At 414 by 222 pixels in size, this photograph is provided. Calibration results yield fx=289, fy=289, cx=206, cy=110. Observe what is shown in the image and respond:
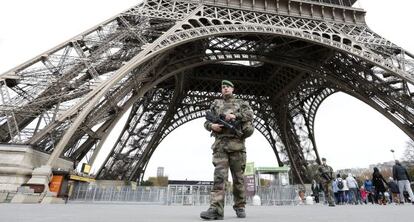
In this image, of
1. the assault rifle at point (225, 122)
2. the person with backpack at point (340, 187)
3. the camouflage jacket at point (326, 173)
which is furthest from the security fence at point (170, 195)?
the assault rifle at point (225, 122)

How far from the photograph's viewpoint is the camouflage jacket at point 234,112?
3.87m

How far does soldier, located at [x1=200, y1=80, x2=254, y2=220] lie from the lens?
12.2 ft

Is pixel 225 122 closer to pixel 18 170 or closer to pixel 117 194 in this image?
pixel 18 170

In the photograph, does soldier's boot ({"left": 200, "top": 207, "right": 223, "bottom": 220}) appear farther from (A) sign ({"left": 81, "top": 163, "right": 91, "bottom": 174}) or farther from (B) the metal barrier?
(A) sign ({"left": 81, "top": 163, "right": 91, "bottom": 174})

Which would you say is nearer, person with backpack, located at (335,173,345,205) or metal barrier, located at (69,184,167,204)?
person with backpack, located at (335,173,345,205)

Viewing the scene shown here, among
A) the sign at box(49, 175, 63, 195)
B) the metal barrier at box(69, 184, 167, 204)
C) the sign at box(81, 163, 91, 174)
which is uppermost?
the sign at box(81, 163, 91, 174)

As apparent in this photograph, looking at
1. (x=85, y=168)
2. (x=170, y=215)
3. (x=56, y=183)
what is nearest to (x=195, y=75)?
(x=85, y=168)

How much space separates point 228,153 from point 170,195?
890 cm

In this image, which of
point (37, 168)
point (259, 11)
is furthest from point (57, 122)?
point (259, 11)

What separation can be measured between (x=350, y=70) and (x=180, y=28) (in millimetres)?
11752

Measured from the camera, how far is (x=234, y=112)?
13.0 ft

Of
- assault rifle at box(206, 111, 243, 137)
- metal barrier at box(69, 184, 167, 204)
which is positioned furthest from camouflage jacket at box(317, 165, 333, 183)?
assault rifle at box(206, 111, 243, 137)

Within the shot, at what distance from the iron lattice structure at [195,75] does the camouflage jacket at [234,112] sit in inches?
331

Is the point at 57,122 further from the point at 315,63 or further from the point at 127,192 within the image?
the point at 315,63
